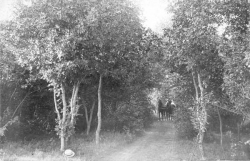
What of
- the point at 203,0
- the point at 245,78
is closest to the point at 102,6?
the point at 203,0

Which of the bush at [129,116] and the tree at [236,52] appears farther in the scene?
the bush at [129,116]

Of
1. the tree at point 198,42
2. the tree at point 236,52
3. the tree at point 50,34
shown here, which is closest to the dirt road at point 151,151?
the tree at point 198,42

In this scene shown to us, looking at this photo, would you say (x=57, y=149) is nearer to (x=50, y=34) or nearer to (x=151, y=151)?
(x=151, y=151)

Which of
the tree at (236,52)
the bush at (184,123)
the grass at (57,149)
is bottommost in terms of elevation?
the grass at (57,149)

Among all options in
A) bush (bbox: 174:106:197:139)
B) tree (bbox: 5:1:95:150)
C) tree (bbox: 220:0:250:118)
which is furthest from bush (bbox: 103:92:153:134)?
tree (bbox: 220:0:250:118)

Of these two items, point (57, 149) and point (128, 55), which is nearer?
point (57, 149)

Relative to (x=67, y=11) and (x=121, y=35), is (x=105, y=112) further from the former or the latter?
(x=67, y=11)

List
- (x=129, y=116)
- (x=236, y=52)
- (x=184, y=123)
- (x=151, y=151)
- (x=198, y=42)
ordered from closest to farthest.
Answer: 1. (x=236, y=52)
2. (x=198, y=42)
3. (x=151, y=151)
4. (x=184, y=123)
5. (x=129, y=116)

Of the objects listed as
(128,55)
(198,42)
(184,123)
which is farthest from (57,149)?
(198,42)

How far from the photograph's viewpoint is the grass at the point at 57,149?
1206 cm

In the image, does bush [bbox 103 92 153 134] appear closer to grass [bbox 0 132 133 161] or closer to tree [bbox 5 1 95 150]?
grass [bbox 0 132 133 161]

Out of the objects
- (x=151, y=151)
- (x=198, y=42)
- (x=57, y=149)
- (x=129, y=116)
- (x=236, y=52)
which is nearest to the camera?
(x=236, y=52)

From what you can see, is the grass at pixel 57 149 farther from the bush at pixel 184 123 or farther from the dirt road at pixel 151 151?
the bush at pixel 184 123

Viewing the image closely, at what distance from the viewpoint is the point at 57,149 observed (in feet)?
46.6
